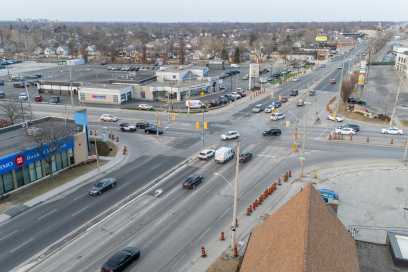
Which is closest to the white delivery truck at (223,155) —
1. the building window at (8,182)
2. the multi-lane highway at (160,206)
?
the multi-lane highway at (160,206)

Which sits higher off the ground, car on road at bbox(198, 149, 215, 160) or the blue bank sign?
the blue bank sign

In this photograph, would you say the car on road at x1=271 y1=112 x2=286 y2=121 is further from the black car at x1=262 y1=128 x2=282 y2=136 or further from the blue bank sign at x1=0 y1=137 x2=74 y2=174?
the blue bank sign at x1=0 y1=137 x2=74 y2=174

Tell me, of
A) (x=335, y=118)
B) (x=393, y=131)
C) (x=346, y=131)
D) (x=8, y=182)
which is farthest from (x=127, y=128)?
(x=393, y=131)

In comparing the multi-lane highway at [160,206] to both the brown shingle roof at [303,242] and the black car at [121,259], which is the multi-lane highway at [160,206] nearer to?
the black car at [121,259]

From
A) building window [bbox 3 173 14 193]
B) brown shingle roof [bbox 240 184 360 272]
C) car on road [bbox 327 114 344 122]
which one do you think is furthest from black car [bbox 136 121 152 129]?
brown shingle roof [bbox 240 184 360 272]

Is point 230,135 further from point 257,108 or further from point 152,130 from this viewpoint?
point 257,108
